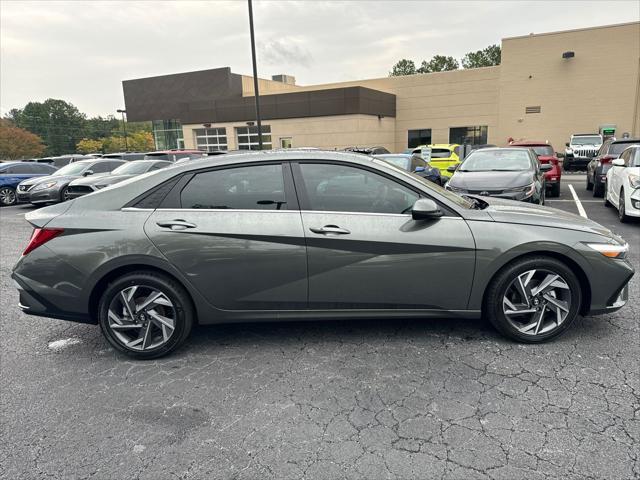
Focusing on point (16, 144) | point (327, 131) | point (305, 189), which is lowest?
point (305, 189)

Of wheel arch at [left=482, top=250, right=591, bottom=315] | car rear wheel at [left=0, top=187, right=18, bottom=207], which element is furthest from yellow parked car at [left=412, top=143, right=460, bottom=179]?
car rear wheel at [left=0, top=187, right=18, bottom=207]

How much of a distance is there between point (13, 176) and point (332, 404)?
17703mm

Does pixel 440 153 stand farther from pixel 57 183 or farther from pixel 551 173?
pixel 57 183

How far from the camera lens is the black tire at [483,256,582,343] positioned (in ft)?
11.1

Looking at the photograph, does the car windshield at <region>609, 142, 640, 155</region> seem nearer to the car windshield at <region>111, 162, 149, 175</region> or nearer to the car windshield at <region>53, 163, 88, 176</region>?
the car windshield at <region>111, 162, 149, 175</region>

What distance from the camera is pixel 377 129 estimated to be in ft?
112

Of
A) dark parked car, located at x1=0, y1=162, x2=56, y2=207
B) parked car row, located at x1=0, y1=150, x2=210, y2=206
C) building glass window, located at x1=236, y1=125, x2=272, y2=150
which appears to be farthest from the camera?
building glass window, located at x1=236, y1=125, x2=272, y2=150

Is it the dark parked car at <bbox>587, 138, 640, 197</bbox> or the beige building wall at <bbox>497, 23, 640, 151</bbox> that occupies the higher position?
the beige building wall at <bbox>497, 23, 640, 151</bbox>

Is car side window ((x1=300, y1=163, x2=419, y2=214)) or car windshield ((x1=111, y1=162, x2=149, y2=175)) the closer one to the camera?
car side window ((x1=300, y1=163, x2=419, y2=214))

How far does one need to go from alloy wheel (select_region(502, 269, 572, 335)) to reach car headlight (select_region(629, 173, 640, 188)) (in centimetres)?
588

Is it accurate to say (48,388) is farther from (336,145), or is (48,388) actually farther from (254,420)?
(336,145)

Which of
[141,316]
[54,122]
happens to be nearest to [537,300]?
[141,316]

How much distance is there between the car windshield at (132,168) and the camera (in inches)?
511

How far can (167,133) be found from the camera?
50.8 metres
